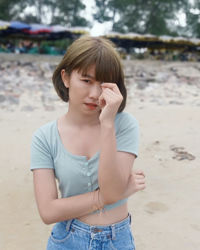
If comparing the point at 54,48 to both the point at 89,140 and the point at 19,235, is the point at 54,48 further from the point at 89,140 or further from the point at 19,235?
the point at 89,140

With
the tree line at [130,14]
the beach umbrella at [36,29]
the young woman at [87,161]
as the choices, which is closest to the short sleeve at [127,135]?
the young woman at [87,161]

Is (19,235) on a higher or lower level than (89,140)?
lower

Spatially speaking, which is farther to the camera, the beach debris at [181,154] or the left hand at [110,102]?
the beach debris at [181,154]

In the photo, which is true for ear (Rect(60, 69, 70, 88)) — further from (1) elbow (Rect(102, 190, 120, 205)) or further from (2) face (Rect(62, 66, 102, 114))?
(1) elbow (Rect(102, 190, 120, 205))

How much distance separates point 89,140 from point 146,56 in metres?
20.2

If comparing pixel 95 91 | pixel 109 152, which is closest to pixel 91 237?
pixel 109 152

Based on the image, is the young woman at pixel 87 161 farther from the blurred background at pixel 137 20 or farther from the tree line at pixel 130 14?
the tree line at pixel 130 14

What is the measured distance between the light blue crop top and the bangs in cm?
22

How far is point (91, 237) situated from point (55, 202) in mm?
220

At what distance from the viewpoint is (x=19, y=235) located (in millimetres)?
2951

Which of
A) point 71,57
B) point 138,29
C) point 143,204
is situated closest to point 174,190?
point 143,204

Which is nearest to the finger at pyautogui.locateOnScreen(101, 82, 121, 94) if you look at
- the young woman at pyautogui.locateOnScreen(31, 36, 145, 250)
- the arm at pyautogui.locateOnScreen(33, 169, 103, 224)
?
the young woman at pyautogui.locateOnScreen(31, 36, 145, 250)

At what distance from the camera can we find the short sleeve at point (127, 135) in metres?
1.33

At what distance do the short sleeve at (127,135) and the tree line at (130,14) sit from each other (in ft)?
89.9
